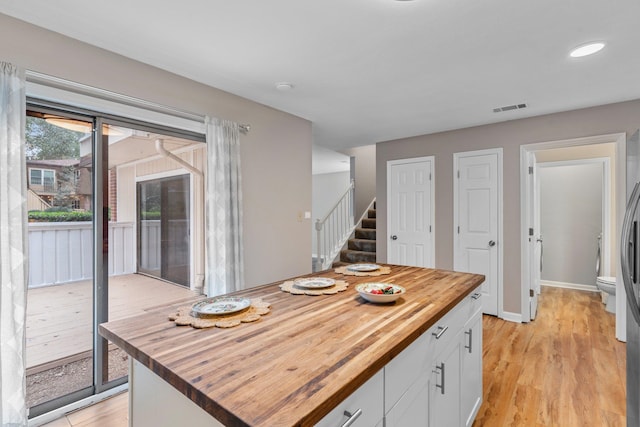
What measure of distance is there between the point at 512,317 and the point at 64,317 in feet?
14.4

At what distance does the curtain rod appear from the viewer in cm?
186

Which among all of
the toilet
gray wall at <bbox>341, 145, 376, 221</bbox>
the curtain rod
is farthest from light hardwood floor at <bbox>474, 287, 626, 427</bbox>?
gray wall at <bbox>341, 145, 376, 221</bbox>

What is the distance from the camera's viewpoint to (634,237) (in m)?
1.50

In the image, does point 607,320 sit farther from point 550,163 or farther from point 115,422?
point 115,422

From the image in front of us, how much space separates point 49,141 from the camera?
2074mm

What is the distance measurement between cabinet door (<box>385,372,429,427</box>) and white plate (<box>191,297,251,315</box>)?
0.71 metres

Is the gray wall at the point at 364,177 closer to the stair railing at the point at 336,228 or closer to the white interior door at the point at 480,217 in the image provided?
the stair railing at the point at 336,228

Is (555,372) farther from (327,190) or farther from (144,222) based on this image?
(327,190)

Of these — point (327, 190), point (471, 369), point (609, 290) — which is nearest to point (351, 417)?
point (471, 369)

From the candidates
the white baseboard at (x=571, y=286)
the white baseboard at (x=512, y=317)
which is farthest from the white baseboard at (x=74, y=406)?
the white baseboard at (x=571, y=286)

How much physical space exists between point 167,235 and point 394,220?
10.2 feet

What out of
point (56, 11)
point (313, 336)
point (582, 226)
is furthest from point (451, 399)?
point (582, 226)

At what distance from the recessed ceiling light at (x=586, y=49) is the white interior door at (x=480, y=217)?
1.69m

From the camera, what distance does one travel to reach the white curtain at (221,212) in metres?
2.69
